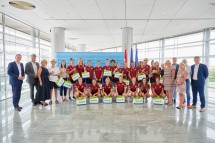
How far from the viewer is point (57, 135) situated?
2.94 metres

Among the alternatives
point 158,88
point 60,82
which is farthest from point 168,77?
point 60,82

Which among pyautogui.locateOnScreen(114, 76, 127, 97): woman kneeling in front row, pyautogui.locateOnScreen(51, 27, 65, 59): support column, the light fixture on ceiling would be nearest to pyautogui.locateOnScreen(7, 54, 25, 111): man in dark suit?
the light fixture on ceiling

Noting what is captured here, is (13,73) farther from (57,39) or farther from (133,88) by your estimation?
(57,39)

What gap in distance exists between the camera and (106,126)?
3369 millimetres

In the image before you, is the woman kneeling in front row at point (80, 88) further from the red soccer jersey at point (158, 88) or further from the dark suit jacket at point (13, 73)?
the red soccer jersey at point (158, 88)

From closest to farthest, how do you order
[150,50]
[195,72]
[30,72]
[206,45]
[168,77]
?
[195,72] → [30,72] → [168,77] → [206,45] → [150,50]

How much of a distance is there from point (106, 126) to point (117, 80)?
3073 millimetres

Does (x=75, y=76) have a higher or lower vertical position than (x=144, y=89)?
higher

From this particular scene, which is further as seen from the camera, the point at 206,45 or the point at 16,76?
the point at 206,45

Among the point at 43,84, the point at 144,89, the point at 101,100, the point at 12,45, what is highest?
the point at 12,45

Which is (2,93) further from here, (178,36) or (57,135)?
(178,36)

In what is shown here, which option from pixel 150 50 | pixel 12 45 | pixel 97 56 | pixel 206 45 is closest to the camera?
pixel 12 45

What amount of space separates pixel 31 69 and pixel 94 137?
11.5 ft

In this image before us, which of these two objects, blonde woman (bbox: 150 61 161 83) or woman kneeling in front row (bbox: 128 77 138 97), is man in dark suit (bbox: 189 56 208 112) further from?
woman kneeling in front row (bbox: 128 77 138 97)
